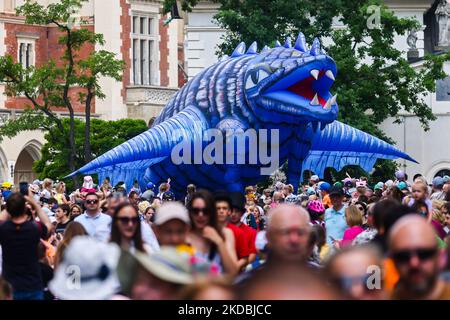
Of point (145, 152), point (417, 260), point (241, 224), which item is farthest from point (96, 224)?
point (145, 152)

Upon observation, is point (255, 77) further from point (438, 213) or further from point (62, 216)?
→ point (438, 213)

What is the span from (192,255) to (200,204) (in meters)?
2.51

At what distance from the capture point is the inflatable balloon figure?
2553 centimetres

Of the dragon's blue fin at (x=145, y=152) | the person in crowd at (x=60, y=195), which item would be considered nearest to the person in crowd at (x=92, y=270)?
the person in crowd at (x=60, y=195)

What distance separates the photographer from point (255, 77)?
25609 millimetres

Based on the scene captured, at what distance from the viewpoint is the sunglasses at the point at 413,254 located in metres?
7.11

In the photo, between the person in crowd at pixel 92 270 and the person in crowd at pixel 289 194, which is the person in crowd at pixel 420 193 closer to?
the person in crowd at pixel 92 270

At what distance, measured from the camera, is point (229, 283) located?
24.3 feet

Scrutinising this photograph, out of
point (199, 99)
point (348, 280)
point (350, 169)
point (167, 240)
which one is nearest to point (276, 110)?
point (199, 99)

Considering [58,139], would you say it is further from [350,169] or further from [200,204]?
[200,204]

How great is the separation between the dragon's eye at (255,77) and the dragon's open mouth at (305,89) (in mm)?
215

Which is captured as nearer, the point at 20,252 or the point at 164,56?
Result: the point at 20,252

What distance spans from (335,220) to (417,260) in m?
8.99

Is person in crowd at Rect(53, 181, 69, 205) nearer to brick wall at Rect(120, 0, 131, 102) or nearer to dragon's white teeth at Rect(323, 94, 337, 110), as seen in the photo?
dragon's white teeth at Rect(323, 94, 337, 110)
